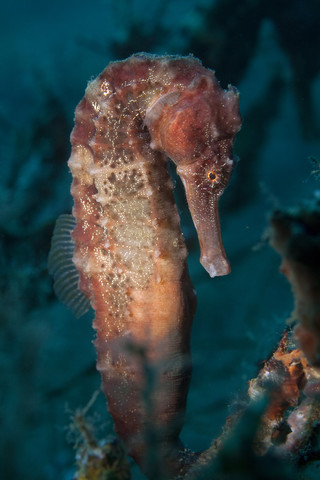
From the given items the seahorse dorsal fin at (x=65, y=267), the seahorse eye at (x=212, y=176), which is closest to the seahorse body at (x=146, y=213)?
the seahorse eye at (x=212, y=176)

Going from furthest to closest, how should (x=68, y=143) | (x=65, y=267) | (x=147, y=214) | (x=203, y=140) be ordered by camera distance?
(x=68, y=143), (x=65, y=267), (x=147, y=214), (x=203, y=140)

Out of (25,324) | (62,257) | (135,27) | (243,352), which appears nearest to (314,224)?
(62,257)

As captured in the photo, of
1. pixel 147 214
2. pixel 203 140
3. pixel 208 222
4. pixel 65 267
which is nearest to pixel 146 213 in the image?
pixel 147 214

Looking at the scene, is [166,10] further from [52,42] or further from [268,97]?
[268,97]

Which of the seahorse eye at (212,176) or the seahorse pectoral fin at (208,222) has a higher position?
the seahorse eye at (212,176)

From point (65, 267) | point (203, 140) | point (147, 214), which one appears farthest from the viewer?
point (65, 267)

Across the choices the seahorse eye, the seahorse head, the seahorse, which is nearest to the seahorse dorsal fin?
the seahorse

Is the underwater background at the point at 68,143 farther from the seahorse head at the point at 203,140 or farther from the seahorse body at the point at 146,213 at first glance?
the seahorse head at the point at 203,140

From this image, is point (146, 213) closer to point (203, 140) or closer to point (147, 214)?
point (147, 214)

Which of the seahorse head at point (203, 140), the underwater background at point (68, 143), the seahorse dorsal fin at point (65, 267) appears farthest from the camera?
the underwater background at point (68, 143)
